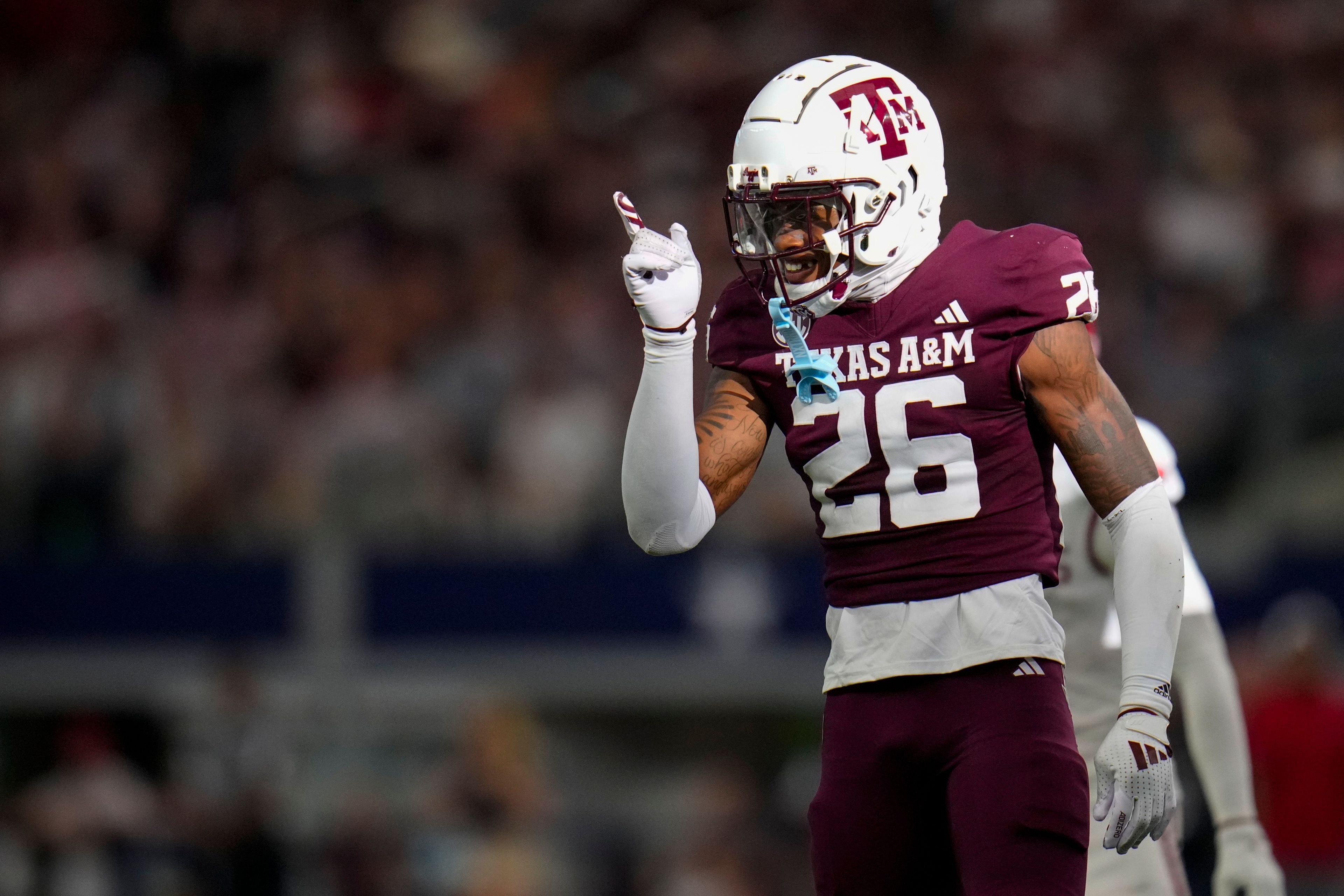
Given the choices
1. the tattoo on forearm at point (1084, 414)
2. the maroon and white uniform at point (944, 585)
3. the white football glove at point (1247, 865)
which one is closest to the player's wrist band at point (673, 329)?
the maroon and white uniform at point (944, 585)

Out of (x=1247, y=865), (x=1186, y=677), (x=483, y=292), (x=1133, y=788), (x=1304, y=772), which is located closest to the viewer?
(x=1133, y=788)

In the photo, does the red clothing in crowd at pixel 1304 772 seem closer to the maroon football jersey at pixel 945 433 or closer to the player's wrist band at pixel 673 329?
the maroon football jersey at pixel 945 433

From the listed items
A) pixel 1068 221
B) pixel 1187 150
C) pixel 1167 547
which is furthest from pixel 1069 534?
pixel 1187 150

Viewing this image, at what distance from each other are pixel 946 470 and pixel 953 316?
0.85ft

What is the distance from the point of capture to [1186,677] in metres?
4.12

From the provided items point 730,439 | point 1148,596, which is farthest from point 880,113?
point 1148,596

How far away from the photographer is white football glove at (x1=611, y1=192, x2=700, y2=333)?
3.21 m

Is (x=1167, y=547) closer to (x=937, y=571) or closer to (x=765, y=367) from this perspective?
(x=937, y=571)

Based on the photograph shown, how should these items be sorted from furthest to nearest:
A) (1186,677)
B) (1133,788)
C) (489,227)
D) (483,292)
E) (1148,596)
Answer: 1. (489,227)
2. (483,292)
3. (1186,677)
4. (1148,596)
5. (1133,788)

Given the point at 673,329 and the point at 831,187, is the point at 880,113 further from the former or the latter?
the point at 673,329

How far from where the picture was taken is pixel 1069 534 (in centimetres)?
411

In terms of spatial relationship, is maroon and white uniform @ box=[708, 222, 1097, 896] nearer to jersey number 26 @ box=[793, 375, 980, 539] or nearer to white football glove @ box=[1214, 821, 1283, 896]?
jersey number 26 @ box=[793, 375, 980, 539]

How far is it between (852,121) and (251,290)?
769cm

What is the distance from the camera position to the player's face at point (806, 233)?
11.0ft
